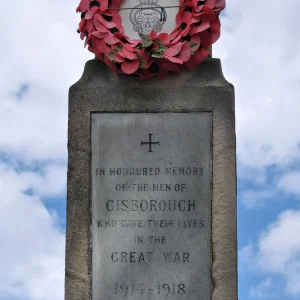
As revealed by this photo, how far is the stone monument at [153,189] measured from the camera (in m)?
6.89

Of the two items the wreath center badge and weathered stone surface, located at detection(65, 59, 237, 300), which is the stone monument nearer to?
weathered stone surface, located at detection(65, 59, 237, 300)

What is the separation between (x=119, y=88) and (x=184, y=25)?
0.75 meters

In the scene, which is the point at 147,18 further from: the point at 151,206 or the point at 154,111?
the point at 151,206

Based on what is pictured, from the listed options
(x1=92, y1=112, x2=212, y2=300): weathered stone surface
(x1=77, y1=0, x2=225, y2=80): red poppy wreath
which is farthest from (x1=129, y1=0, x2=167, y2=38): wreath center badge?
(x1=92, y1=112, x2=212, y2=300): weathered stone surface

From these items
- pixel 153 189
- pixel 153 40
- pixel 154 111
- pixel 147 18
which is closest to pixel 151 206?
pixel 153 189

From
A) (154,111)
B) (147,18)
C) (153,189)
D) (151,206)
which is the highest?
(147,18)

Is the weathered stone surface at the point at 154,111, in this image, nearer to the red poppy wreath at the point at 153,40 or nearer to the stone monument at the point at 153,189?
the stone monument at the point at 153,189

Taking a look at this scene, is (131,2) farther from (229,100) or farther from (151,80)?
(229,100)

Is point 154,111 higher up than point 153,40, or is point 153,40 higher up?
point 153,40

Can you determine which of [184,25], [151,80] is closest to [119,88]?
[151,80]

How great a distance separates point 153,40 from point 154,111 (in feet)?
1.90

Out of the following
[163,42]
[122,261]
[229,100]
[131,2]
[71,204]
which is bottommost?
[122,261]

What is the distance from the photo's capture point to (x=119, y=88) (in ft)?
23.3

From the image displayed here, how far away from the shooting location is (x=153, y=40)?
6973 millimetres
